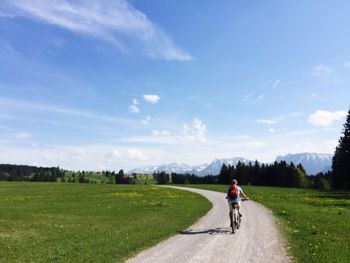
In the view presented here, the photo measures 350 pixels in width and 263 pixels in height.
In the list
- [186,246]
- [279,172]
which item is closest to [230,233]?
[186,246]

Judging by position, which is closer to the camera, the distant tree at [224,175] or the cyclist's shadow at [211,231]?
the cyclist's shadow at [211,231]

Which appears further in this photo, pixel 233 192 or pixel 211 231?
pixel 233 192

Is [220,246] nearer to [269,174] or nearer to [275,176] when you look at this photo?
[275,176]

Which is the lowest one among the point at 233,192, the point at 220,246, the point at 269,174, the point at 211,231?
the point at 220,246

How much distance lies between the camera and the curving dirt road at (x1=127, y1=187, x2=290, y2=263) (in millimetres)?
14789

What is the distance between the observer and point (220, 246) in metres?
16.9

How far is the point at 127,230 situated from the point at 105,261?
8.23 metres

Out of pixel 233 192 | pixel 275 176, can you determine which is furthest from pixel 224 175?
pixel 233 192

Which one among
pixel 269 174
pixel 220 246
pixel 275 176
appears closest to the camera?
pixel 220 246

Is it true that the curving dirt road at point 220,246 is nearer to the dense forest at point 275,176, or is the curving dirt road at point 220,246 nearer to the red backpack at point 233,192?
the red backpack at point 233,192

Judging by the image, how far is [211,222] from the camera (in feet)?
84.6

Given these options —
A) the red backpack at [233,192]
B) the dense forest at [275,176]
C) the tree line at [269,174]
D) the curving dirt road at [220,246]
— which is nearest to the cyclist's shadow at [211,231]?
the curving dirt road at [220,246]

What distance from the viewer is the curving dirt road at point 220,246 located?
48.5 ft

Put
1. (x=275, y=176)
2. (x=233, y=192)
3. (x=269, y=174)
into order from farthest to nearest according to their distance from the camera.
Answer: (x=269, y=174)
(x=275, y=176)
(x=233, y=192)
